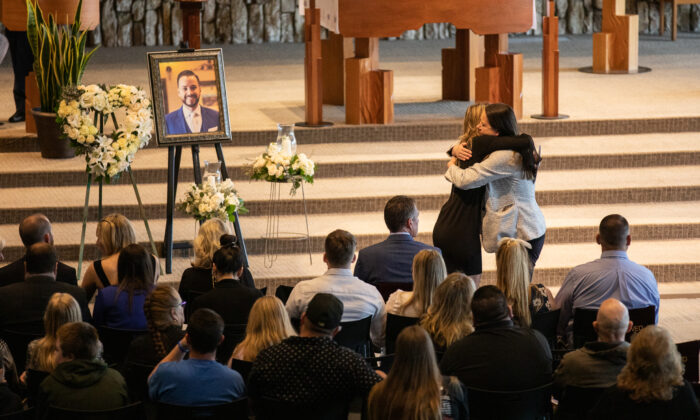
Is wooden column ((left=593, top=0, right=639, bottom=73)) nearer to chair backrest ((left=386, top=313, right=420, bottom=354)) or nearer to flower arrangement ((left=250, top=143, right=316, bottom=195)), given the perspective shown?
flower arrangement ((left=250, top=143, right=316, bottom=195))

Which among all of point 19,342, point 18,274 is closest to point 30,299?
point 19,342

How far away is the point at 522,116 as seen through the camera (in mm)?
8820

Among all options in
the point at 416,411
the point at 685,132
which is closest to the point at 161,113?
the point at 416,411

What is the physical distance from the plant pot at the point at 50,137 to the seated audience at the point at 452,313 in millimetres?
4369

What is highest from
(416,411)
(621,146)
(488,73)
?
(488,73)

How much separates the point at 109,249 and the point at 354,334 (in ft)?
4.97

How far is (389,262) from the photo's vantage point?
541 centimetres

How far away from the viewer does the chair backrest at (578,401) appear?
4035 mm

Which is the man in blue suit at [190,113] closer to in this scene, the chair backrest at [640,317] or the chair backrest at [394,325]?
the chair backrest at [394,325]

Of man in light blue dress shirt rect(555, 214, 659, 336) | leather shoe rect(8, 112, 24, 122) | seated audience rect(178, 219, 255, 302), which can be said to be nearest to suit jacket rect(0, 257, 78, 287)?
seated audience rect(178, 219, 255, 302)

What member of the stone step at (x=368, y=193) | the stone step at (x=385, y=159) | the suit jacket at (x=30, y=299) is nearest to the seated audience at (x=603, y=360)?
the suit jacket at (x=30, y=299)

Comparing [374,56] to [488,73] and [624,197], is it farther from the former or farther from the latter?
[624,197]

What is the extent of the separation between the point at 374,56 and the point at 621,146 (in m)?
2.06

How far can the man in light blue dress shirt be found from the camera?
16.6 ft
